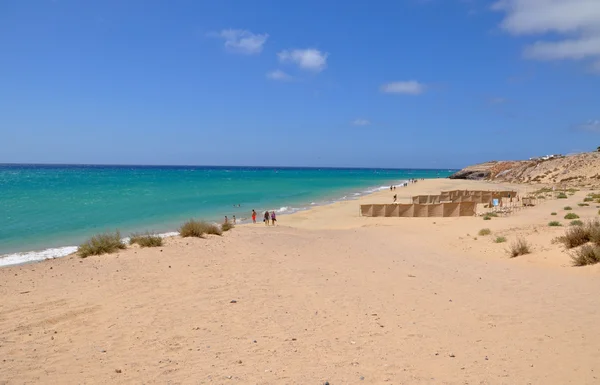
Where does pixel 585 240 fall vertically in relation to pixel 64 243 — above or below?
above

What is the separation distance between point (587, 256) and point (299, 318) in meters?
8.27

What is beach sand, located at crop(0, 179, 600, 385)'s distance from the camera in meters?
5.68

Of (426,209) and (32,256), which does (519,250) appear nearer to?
(426,209)

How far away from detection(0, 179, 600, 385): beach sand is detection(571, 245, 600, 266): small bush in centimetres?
28

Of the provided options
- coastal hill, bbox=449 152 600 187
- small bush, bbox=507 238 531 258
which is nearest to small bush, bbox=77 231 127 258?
small bush, bbox=507 238 531 258

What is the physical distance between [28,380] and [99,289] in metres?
4.55

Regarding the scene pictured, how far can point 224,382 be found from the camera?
17.6 feet

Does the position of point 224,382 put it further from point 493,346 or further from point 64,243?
point 64,243

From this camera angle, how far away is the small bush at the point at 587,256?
1102 cm

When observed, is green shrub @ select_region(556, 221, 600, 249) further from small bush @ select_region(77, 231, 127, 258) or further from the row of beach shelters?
small bush @ select_region(77, 231, 127, 258)

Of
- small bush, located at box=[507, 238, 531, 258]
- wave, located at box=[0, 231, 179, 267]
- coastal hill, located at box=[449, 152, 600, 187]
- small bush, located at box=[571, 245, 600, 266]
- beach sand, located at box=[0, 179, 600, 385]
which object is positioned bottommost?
wave, located at box=[0, 231, 179, 267]

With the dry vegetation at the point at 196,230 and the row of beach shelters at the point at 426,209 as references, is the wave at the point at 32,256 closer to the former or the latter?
the dry vegetation at the point at 196,230

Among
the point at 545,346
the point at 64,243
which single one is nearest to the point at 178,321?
the point at 545,346

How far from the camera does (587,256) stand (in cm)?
1116
